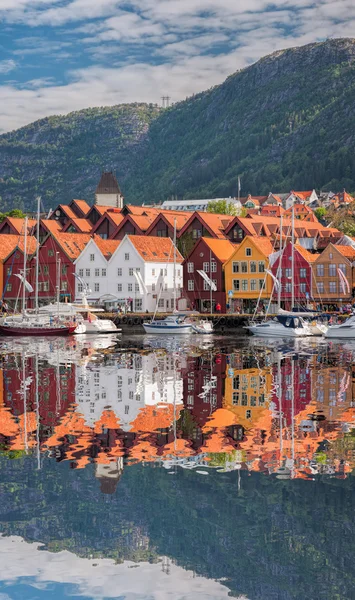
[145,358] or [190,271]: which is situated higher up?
[190,271]

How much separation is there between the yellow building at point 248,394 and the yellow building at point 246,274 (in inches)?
2531

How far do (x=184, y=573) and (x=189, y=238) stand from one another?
377 ft

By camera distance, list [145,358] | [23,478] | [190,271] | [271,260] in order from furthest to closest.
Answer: [190,271] < [271,260] < [145,358] < [23,478]

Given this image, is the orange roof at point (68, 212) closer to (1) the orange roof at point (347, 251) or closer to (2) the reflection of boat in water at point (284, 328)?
(1) the orange roof at point (347, 251)

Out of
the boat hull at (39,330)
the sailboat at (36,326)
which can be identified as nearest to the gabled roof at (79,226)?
the sailboat at (36,326)

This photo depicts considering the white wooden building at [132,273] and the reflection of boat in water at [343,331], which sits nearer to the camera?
the reflection of boat in water at [343,331]

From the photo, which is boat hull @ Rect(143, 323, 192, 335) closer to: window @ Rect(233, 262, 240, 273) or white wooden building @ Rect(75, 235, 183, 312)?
white wooden building @ Rect(75, 235, 183, 312)

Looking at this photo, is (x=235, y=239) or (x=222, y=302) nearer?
(x=222, y=302)

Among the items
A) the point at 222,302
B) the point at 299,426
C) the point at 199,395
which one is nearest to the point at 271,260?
the point at 222,302

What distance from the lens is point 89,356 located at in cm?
6831

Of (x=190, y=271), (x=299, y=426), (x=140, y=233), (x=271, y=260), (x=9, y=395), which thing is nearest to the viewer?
(x=299, y=426)

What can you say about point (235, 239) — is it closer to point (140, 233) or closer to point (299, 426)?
point (140, 233)

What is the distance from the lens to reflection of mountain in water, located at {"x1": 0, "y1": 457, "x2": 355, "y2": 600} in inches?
728

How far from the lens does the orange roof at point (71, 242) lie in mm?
131738
